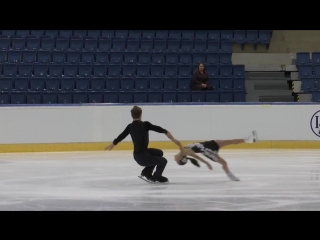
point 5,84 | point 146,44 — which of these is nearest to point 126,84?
point 146,44

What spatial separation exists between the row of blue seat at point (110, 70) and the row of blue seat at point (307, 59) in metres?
2.24

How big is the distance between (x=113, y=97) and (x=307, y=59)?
6.80 metres

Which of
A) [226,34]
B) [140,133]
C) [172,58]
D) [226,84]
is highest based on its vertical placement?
[226,34]

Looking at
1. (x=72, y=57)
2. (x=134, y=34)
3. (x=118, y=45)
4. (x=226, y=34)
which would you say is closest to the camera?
(x=72, y=57)

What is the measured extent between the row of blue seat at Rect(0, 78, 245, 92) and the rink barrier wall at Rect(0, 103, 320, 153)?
80.7 inches

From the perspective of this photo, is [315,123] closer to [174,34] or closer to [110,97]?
[110,97]

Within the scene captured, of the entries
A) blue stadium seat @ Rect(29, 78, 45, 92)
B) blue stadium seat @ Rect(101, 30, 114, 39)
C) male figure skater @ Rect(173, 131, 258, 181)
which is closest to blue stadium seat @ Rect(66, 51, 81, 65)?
blue stadium seat @ Rect(29, 78, 45, 92)

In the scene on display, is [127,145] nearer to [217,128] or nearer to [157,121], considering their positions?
[157,121]

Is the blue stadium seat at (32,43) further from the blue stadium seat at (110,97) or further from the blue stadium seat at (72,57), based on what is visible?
the blue stadium seat at (110,97)

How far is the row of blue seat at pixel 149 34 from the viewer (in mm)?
22516

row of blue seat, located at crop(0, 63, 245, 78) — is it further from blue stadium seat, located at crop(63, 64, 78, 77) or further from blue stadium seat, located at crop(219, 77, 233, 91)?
blue stadium seat, located at crop(219, 77, 233, 91)

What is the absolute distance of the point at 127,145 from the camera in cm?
1811

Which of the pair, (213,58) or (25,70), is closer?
(25,70)

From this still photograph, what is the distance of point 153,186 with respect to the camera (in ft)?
34.8
